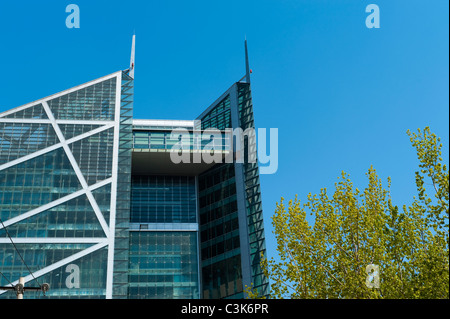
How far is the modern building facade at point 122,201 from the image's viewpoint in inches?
2351

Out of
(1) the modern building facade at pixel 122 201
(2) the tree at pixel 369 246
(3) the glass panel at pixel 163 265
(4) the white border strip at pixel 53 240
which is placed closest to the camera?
(2) the tree at pixel 369 246

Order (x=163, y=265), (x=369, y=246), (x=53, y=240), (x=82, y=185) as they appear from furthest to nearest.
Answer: (x=163, y=265)
(x=82, y=185)
(x=53, y=240)
(x=369, y=246)

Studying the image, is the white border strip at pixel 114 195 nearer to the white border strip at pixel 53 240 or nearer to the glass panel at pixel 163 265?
the white border strip at pixel 53 240

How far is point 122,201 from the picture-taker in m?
64.9

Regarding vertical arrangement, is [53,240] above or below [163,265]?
above

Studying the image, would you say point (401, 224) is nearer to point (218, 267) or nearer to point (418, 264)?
point (418, 264)

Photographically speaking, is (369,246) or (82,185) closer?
(369,246)

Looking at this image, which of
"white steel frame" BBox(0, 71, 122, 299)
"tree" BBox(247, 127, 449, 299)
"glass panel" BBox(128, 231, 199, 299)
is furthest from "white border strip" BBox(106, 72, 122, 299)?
"tree" BBox(247, 127, 449, 299)

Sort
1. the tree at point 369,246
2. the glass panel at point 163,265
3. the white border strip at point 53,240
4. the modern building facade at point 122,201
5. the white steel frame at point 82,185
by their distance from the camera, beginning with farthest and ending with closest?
the glass panel at point 163,265 → the modern building facade at point 122,201 → the white steel frame at point 82,185 → the white border strip at point 53,240 → the tree at point 369,246

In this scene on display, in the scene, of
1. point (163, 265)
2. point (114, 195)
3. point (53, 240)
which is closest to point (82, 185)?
point (114, 195)

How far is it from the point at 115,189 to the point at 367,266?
145 ft

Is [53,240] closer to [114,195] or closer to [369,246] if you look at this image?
[114,195]

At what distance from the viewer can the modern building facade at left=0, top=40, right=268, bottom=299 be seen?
5972 centimetres

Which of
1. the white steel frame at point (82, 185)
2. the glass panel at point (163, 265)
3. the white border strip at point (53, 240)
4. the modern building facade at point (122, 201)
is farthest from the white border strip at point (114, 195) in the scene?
the glass panel at point (163, 265)
